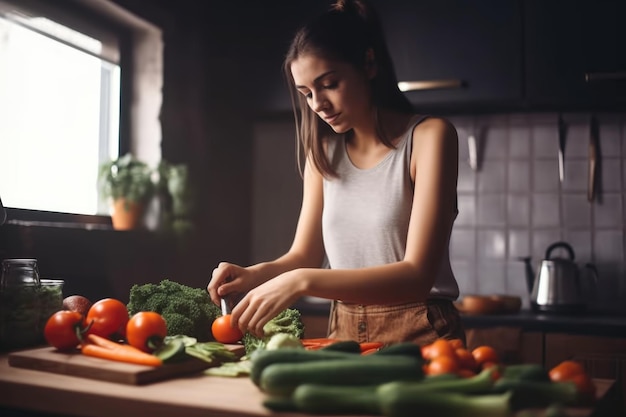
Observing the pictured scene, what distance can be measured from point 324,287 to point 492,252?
1721 mm

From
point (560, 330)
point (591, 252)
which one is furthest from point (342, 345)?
point (591, 252)

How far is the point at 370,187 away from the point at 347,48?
34cm

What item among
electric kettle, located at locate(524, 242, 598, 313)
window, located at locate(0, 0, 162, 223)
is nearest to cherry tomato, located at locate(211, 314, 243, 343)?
window, located at locate(0, 0, 162, 223)

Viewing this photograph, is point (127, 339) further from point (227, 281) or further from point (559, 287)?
point (559, 287)

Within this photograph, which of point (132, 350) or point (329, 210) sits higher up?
point (329, 210)

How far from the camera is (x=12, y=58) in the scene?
2113 millimetres

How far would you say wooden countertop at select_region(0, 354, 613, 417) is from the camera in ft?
3.14

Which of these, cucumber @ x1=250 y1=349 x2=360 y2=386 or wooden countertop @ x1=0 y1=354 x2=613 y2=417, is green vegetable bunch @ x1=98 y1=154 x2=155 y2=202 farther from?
cucumber @ x1=250 y1=349 x2=360 y2=386

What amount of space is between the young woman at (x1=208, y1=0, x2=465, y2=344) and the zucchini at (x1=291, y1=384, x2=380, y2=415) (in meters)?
0.43

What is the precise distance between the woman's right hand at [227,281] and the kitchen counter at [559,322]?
1.10 m

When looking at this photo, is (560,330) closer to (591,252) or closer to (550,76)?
(591,252)

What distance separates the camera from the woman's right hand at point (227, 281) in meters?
1.49

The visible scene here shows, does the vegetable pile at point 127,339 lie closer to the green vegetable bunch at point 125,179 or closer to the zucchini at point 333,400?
the zucchini at point 333,400

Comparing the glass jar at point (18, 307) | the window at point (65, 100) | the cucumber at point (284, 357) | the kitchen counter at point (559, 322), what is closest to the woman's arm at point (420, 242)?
the cucumber at point (284, 357)
